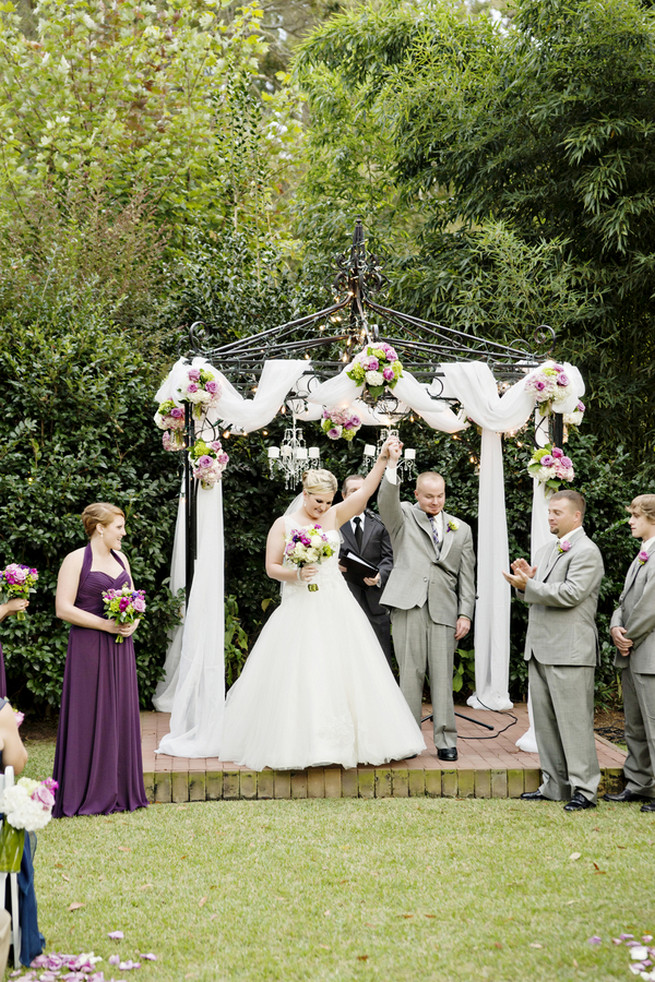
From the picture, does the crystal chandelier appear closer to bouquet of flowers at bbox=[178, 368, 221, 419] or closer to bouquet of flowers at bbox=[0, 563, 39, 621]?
bouquet of flowers at bbox=[178, 368, 221, 419]

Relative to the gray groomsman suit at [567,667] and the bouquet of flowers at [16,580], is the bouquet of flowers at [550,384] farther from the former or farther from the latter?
the bouquet of flowers at [16,580]

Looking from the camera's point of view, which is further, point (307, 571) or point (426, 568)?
point (426, 568)

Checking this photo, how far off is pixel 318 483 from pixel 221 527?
3.00 feet

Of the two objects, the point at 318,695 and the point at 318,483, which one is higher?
the point at 318,483

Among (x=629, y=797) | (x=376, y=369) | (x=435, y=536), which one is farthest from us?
(x=435, y=536)

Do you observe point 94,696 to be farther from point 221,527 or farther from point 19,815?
point 19,815

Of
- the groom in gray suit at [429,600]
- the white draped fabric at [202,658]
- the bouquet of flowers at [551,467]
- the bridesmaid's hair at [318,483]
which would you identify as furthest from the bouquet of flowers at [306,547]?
the bouquet of flowers at [551,467]

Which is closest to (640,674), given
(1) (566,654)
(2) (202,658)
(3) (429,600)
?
(1) (566,654)

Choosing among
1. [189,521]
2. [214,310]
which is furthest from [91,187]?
[189,521]

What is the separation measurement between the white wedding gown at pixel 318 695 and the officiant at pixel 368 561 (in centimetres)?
143

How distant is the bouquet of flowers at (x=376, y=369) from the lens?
235 inches

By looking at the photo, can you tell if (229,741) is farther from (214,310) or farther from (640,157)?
(640,157)

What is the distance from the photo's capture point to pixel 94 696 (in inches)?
209

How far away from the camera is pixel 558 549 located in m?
5.58
